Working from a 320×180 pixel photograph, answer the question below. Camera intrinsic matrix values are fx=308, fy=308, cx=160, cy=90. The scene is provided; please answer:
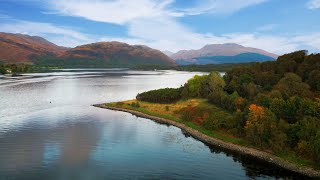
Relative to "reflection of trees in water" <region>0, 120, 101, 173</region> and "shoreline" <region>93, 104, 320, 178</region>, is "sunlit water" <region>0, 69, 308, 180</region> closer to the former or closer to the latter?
"reflection of trees in water" <region>0, 120, 101, 173</region>

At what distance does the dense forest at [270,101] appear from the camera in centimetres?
6925

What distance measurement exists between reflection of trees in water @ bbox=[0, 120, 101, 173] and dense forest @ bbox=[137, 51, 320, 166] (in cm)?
3533

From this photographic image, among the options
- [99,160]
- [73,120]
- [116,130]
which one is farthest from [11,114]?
[99,160]

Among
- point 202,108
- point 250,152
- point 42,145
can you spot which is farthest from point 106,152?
point 202,108

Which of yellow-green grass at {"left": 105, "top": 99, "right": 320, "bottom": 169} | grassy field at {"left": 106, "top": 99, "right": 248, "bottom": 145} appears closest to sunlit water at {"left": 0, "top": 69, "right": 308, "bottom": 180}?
yellow-green grass at {"left": 105, "top": 99, "right": 320, "bottom": 169}

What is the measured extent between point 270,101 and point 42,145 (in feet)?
209

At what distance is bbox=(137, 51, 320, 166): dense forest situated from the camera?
227 ft

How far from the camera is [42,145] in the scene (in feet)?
250

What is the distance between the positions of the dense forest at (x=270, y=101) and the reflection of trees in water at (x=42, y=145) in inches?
1391

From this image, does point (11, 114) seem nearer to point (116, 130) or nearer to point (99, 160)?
point (116, 130)

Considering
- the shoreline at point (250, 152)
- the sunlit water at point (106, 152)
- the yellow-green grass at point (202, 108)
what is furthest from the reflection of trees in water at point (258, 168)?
the yellow-green grass at point (202, 108)

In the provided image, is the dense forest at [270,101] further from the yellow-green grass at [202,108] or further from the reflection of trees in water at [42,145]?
the reflection of trees in water at [42,145]

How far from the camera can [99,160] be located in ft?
220

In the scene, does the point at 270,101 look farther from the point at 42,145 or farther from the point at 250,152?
the point at 42,145
